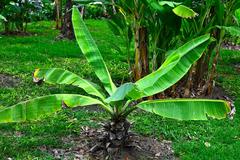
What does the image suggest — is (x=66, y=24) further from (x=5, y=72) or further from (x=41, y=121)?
(x=41, y=121)

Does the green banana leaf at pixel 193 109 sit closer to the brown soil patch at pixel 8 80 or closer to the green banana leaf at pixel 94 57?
the green banana leaf at pixel 94 57

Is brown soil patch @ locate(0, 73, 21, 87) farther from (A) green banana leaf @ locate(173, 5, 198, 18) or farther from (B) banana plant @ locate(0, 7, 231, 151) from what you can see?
(A) green banana leaf @ locate(173, 5, 198, 18)

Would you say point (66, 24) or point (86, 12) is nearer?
point (66, 24)

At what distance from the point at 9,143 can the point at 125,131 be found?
122cm

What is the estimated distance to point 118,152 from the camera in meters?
4.96

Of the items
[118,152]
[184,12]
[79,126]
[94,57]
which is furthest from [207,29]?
[118,152]

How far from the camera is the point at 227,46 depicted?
12.8 m

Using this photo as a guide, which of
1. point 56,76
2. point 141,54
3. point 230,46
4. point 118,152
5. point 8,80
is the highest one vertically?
point 56,76

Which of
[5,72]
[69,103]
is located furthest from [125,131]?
A: [5,72]

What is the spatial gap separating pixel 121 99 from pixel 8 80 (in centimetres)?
380

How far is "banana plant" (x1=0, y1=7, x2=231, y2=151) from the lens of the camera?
4344 millimetres

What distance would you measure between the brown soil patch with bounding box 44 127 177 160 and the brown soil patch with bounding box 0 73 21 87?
2092mm

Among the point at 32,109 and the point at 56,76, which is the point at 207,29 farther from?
the point at 32,109

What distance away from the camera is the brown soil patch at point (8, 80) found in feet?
24.0
